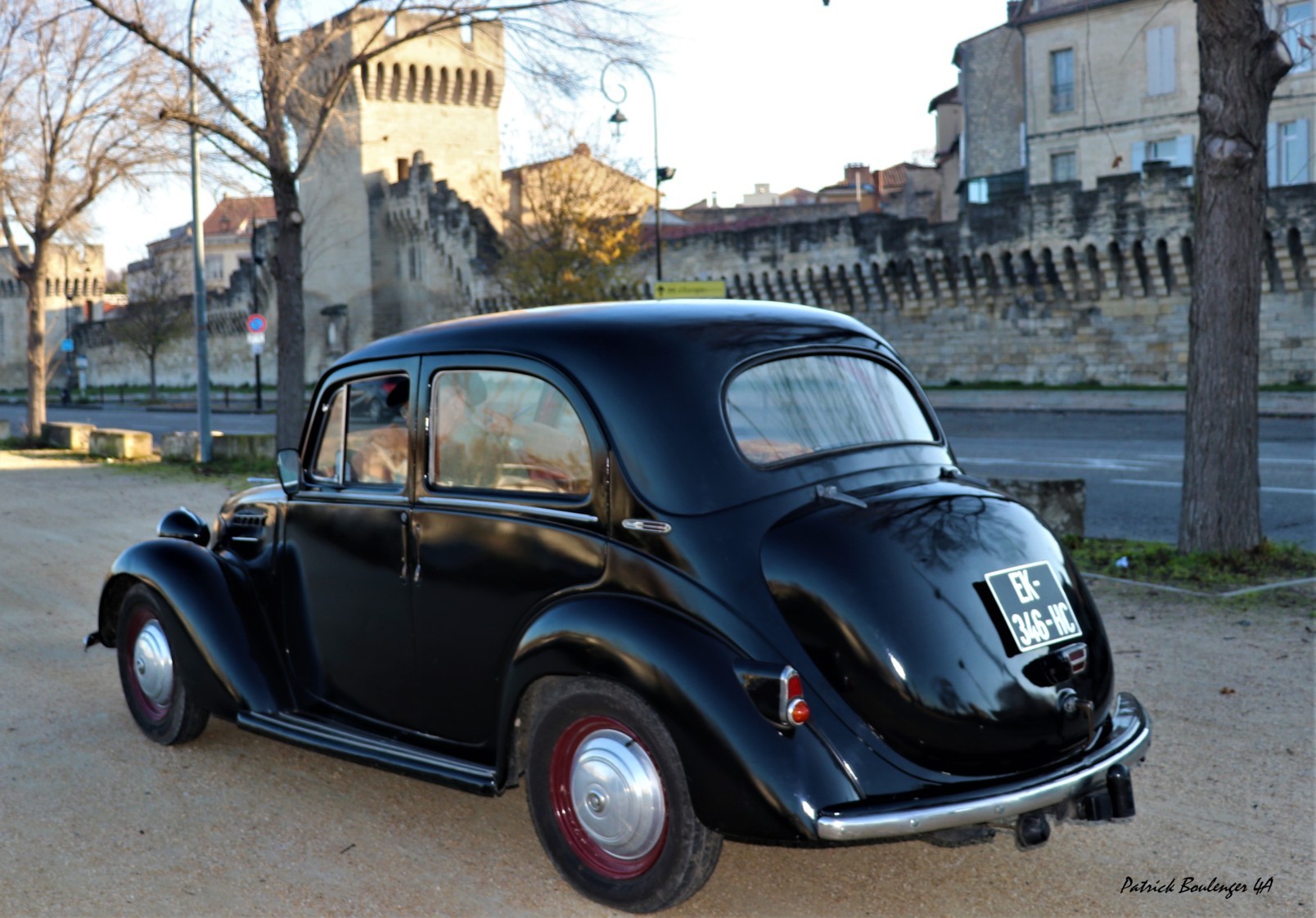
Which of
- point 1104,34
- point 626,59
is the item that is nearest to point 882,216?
point 1104,34

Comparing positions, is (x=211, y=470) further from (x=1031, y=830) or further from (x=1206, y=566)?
(x=1031, y=830)

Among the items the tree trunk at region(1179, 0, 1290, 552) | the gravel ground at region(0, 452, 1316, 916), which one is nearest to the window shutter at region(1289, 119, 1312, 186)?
the tree trunk at region(1179, 0, 1290, 552)

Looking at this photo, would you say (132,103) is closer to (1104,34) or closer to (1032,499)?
(1032,499)

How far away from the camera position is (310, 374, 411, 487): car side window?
167 inches

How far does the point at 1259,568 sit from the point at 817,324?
205 inches

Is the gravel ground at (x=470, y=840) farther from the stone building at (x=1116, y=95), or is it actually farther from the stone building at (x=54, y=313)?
the stone building at (x=54, y=313)

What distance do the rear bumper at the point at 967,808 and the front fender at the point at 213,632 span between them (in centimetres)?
227

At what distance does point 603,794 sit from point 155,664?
2.36 metres

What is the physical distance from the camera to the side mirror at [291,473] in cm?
A: 466

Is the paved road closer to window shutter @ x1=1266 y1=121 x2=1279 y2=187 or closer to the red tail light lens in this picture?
the red tail light lens

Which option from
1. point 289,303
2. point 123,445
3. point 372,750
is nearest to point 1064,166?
point 123,445

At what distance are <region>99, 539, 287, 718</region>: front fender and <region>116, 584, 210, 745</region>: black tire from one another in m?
0.10

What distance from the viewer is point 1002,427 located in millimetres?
23484

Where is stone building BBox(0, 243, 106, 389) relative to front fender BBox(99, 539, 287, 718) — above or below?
above
